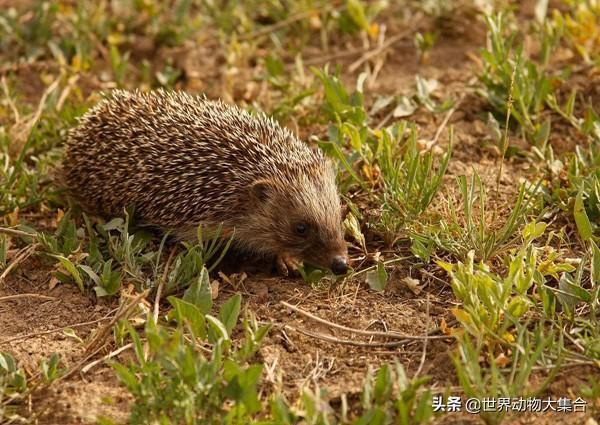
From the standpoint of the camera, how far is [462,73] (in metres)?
7.56

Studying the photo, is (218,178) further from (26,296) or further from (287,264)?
(26,296)

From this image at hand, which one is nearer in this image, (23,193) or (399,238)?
(399,238)

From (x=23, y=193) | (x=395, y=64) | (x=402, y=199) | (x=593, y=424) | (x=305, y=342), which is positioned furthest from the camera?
(x=395, y=64)

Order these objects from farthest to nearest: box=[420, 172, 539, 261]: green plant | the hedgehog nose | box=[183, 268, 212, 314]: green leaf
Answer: the hedgehog nose
box=[420, 172, 539, 261]: green plant
box=[183, 268, 212, 314]: green leaf

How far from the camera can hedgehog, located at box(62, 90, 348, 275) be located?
570 centimetres

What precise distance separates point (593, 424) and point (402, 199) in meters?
2.02

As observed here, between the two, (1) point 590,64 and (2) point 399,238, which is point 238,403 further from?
(1) point 590,64

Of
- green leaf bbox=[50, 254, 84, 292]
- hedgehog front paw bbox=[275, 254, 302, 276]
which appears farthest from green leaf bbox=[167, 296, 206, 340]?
hedgehog front paw bbox=[275, 254, 302, 276]

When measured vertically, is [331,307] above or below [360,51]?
below

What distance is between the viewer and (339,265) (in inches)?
207

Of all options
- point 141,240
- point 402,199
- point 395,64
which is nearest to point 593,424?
point 402,199

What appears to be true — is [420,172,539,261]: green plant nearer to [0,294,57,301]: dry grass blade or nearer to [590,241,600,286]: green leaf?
[590,241,600,286]: green leaf

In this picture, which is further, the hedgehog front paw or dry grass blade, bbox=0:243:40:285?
the hedgehog front paw

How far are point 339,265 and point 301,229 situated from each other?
0.55m
